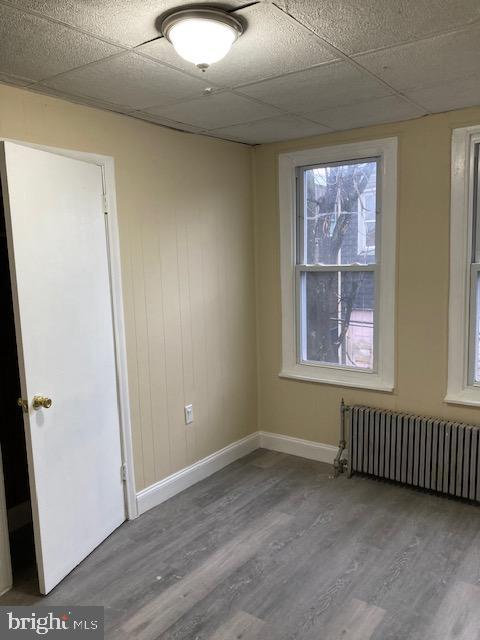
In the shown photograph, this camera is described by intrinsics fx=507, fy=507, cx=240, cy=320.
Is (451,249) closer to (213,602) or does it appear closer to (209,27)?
(209,27)

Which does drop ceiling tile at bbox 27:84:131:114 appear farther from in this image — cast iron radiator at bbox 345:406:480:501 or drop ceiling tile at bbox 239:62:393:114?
cast iron radiator at bbox 345:406:480:501

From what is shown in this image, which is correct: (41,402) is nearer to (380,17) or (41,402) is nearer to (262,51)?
(262,51)

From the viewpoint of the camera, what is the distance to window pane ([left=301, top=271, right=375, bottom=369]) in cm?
355

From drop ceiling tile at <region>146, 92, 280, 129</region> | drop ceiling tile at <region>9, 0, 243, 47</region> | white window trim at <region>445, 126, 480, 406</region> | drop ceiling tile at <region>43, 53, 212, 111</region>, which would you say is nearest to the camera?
drop ceiling tile at <region>9, 0, 243, 47</region>

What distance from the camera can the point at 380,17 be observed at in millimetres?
1712

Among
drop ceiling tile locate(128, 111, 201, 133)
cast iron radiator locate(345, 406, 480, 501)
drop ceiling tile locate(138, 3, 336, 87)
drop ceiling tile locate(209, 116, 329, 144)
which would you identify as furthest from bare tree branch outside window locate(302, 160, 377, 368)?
drop ceiling tile locate(138, 3, 336, 87)

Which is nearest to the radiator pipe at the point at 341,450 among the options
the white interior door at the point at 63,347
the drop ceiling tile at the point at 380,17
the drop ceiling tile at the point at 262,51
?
the white interior door at the point at 63,347

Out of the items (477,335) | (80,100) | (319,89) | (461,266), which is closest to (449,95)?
(319,89)

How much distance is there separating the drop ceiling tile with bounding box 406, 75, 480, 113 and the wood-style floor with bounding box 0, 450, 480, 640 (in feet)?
7.69

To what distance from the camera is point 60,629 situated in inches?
83.3

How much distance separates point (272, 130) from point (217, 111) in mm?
621

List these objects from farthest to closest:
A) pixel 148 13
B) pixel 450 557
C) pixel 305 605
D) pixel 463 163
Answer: pixel 463 163 → pixel 450 557 → pixel 305 605 → pixel 148 13

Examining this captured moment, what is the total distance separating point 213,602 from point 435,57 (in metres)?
2.53

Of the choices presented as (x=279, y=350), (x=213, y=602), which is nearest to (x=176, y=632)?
(x=213, y=602)
